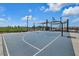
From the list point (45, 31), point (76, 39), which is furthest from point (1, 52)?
point (76, 39)

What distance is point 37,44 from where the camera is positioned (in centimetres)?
235

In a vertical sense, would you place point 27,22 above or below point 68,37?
above

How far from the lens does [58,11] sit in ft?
7.57

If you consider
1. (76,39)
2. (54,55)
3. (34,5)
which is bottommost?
(54,55)

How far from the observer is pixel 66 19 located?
2.36 metres

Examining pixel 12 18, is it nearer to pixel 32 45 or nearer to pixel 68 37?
pixel 32 45

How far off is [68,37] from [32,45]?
0.42 metres

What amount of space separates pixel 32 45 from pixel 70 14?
549 mm

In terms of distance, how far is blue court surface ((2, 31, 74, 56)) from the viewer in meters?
2.32

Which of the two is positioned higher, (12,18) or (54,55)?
(12,18)

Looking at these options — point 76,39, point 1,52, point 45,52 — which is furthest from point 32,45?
point 76,39

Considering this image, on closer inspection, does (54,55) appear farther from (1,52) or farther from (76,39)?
(1,52)

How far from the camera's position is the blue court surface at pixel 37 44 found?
2316 millimetres

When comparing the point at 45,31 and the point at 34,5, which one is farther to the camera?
the point at 45,31
